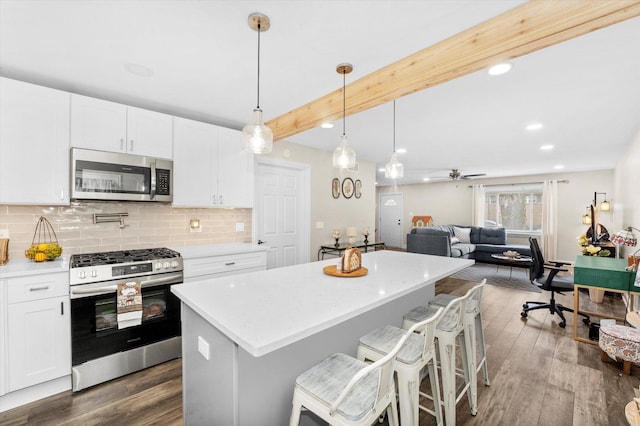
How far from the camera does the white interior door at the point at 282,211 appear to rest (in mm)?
3967

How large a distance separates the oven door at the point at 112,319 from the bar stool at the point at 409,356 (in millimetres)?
1902

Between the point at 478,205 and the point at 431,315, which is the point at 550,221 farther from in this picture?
the point at 431,315

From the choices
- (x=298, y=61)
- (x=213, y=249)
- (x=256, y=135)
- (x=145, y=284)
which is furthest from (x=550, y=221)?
(x=145, y=284)

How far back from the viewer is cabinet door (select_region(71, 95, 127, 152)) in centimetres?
238

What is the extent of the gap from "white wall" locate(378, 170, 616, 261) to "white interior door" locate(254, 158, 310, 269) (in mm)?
1750

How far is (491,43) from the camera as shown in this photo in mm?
1608

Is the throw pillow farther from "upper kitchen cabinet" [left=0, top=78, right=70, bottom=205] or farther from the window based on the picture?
"upper kitchen cabinet" [left=0, top=78, right=70, bottom=205]

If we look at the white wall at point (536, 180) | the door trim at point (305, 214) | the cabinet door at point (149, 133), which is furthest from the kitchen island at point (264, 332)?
the white wall at point (536, 180)

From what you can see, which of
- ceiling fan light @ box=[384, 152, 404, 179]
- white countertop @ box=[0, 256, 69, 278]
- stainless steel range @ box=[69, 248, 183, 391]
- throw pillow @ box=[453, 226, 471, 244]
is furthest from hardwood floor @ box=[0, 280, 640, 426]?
throw pillow @ box=[453, 226, 471, 244]

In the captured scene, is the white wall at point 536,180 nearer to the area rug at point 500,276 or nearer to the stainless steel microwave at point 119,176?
the area rug at point 500,276

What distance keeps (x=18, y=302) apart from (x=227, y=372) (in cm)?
188

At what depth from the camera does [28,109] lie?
2.18m

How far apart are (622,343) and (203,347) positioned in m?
3.11

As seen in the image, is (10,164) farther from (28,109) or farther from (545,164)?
(545,164)
